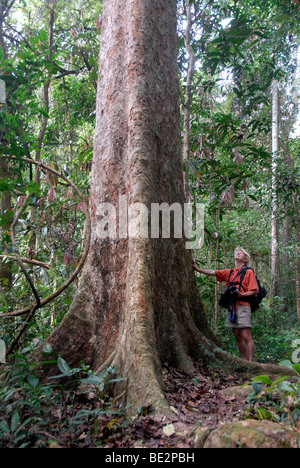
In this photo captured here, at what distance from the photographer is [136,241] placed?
2.83m

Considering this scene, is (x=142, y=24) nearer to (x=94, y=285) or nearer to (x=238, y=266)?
(x=94, y=285)

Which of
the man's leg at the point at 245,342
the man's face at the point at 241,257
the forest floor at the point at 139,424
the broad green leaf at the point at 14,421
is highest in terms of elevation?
the man's face at the point at 241,257

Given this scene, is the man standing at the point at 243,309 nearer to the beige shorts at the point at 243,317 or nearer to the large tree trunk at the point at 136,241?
the beige shorts at the point at 243,317

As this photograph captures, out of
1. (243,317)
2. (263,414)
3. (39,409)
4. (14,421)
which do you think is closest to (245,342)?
(243,317)

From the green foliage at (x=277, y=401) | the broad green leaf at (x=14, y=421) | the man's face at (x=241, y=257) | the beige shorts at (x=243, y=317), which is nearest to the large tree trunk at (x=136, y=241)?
the green foliage at (x=277, y=401)

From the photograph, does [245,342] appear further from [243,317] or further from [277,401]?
[277,401]

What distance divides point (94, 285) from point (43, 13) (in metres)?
6.67

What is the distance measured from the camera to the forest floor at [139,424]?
1.71 m

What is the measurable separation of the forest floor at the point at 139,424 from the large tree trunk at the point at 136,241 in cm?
26

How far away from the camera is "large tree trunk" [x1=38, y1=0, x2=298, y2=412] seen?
265cm

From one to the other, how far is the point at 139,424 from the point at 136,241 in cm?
140

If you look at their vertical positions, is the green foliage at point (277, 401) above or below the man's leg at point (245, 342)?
above

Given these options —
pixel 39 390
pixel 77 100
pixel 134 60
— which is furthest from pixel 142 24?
pixel 77 100

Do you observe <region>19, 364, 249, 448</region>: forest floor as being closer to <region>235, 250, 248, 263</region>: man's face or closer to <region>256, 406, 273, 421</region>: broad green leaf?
<region>256, 406, 273, 421</region>: broad green leaf
